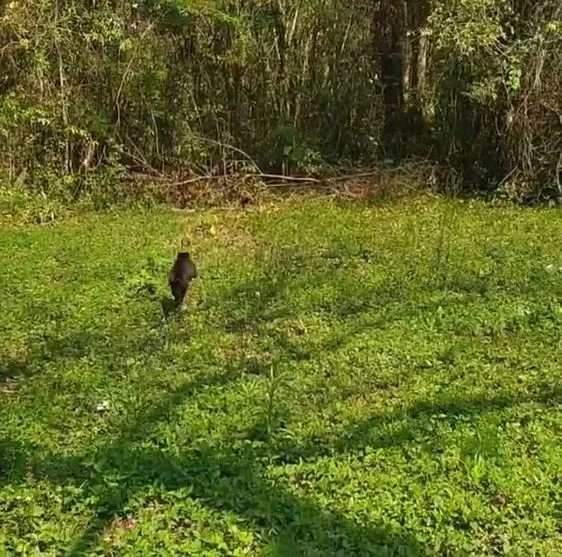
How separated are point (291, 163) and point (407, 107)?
1.34 m

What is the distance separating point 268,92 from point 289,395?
568 centimetres

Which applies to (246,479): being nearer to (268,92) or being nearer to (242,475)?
(242,475)

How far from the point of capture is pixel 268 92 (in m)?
9.20

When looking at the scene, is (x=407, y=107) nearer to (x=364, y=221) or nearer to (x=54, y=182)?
(x=364, y=221)

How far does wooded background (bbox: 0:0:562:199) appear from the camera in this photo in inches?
319

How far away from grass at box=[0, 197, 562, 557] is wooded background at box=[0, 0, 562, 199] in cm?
167

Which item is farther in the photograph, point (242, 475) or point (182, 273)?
point (182, 273)

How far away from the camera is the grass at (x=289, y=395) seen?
2.97 metres

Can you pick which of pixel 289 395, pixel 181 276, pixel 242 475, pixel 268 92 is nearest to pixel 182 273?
pixel 181 276

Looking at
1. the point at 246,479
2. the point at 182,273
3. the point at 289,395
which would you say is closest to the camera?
the point at 246,479

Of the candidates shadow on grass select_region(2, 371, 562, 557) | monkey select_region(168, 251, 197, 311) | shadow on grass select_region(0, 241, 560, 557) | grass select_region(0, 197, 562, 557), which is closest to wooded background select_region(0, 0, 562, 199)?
grass select_region(0, 197, 562, 557)

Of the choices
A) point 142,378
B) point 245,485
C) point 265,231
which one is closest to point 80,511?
point 245,485

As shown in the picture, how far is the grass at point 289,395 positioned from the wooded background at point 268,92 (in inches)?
65.8

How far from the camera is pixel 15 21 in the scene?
27.6ft
